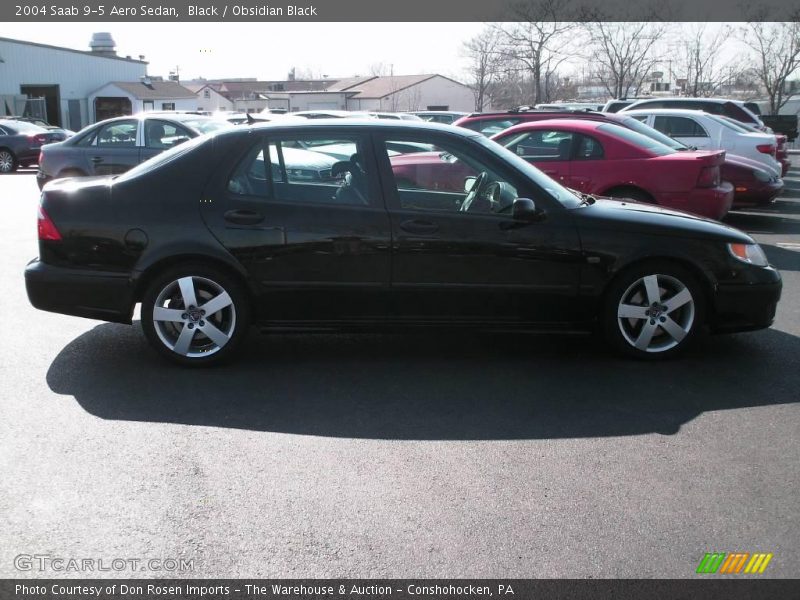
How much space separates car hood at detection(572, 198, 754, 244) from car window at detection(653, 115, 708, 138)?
397 inches

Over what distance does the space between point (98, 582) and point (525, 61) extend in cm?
3876

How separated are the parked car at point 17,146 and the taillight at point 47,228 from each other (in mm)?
20826

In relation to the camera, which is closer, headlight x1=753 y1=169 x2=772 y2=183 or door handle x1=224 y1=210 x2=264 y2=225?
door handle x1=224 y1=210 x2=264 y2=225

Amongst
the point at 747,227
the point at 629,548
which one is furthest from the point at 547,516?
the point at 747,227

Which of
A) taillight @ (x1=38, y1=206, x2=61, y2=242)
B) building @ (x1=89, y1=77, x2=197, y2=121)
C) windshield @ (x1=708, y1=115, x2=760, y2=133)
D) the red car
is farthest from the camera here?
building @ (x1=89, y1=77, x2=197, y2=121)

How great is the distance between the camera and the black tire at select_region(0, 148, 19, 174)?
79.3 ft

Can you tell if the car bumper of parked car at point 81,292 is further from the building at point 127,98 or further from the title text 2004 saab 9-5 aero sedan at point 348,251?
the building at point 127,98

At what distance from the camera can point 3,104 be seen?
43.5 m

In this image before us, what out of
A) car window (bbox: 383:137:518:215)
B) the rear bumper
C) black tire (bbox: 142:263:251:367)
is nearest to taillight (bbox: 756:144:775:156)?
the rear bumper

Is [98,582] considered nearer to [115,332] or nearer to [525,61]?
[115,332]

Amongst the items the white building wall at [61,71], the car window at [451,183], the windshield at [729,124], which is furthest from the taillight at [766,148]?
the white building wall at [61,71]

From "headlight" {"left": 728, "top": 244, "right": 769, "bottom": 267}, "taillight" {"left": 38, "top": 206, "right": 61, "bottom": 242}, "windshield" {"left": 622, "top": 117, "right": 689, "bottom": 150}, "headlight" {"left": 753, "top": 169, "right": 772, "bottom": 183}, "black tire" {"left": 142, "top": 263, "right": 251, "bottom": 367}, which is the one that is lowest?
"black tire" {"left": 142, "top": 263, "right": 251, "bottom": 367}

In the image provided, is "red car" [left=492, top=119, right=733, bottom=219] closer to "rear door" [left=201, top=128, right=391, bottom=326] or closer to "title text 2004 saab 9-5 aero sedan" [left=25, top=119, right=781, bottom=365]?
"title text 2004 saab 9-5 aero sedan" [left=25, top=119, right=781, bottom=365]

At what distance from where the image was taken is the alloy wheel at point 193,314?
5.39 metres
